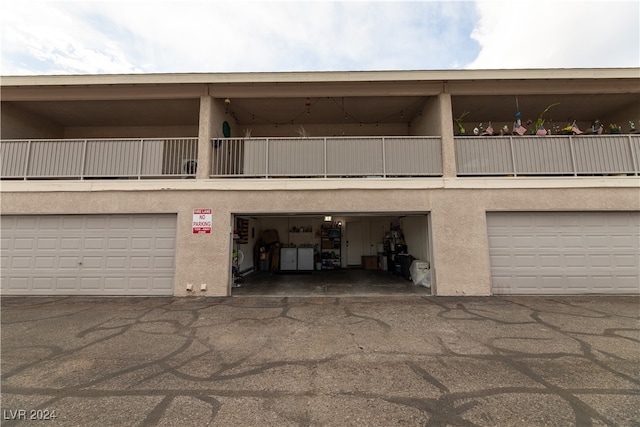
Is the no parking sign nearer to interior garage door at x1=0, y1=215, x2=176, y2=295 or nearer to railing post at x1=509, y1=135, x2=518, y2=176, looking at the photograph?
interior garage door at x1=0, y1=215, x2=176, y2=295

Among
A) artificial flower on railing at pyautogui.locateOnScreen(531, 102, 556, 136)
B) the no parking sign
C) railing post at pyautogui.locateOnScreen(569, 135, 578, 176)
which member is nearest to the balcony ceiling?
artificial flower on railing at pyautogui.locateOnScreen(531, 102, 556, 136)

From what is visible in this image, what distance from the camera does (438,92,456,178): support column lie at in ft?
23.5

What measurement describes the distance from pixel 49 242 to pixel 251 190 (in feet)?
17.9

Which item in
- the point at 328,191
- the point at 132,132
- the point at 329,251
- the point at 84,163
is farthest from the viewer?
the point at 329,251

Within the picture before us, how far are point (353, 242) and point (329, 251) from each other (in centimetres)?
122

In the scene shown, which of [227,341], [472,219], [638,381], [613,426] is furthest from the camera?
[472,219]

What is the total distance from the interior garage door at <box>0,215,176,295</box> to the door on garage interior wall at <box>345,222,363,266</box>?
25.8ft

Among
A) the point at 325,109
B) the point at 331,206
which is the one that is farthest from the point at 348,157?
the point at 325,109

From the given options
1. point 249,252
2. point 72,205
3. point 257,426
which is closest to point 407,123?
point 249,252

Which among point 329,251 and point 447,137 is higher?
point 447,137

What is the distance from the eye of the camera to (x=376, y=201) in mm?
7117

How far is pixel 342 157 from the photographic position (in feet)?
24.3

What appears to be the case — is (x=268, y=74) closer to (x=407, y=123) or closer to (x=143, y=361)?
(x=407, y=123)

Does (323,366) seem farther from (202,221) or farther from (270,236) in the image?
(270,236)
